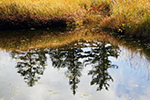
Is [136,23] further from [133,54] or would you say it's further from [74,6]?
[74,6]

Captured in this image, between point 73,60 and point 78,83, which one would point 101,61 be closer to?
point 73,60

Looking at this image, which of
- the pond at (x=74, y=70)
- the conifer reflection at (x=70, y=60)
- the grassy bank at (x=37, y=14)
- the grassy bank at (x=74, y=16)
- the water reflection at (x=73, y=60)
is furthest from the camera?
the grassy bank at (x=37, y=14)

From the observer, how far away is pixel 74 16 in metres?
19.3

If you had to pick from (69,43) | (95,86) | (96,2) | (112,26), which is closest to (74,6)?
(96,2)

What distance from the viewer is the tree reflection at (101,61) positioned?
6910 millimetres

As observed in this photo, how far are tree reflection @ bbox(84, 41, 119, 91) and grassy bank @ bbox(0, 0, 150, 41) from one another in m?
2.58

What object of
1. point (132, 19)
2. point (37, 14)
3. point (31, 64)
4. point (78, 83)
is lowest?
point (78, 83)

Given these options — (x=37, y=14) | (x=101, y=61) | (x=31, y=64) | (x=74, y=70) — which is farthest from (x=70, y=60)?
(x=37, y=14)

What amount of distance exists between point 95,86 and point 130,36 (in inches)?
312

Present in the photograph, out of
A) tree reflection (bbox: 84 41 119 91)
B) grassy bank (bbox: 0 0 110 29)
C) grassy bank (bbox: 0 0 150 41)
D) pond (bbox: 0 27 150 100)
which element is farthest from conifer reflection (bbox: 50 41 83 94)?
grassy bank (bbox: 0 0 110 29)

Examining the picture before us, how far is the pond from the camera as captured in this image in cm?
592

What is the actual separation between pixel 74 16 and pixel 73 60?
35.8ft

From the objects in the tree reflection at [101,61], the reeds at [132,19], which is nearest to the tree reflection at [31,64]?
the tree reflection at [101,61]

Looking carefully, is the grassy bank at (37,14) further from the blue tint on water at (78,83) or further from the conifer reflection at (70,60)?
the blue tint on water at (78,83)
